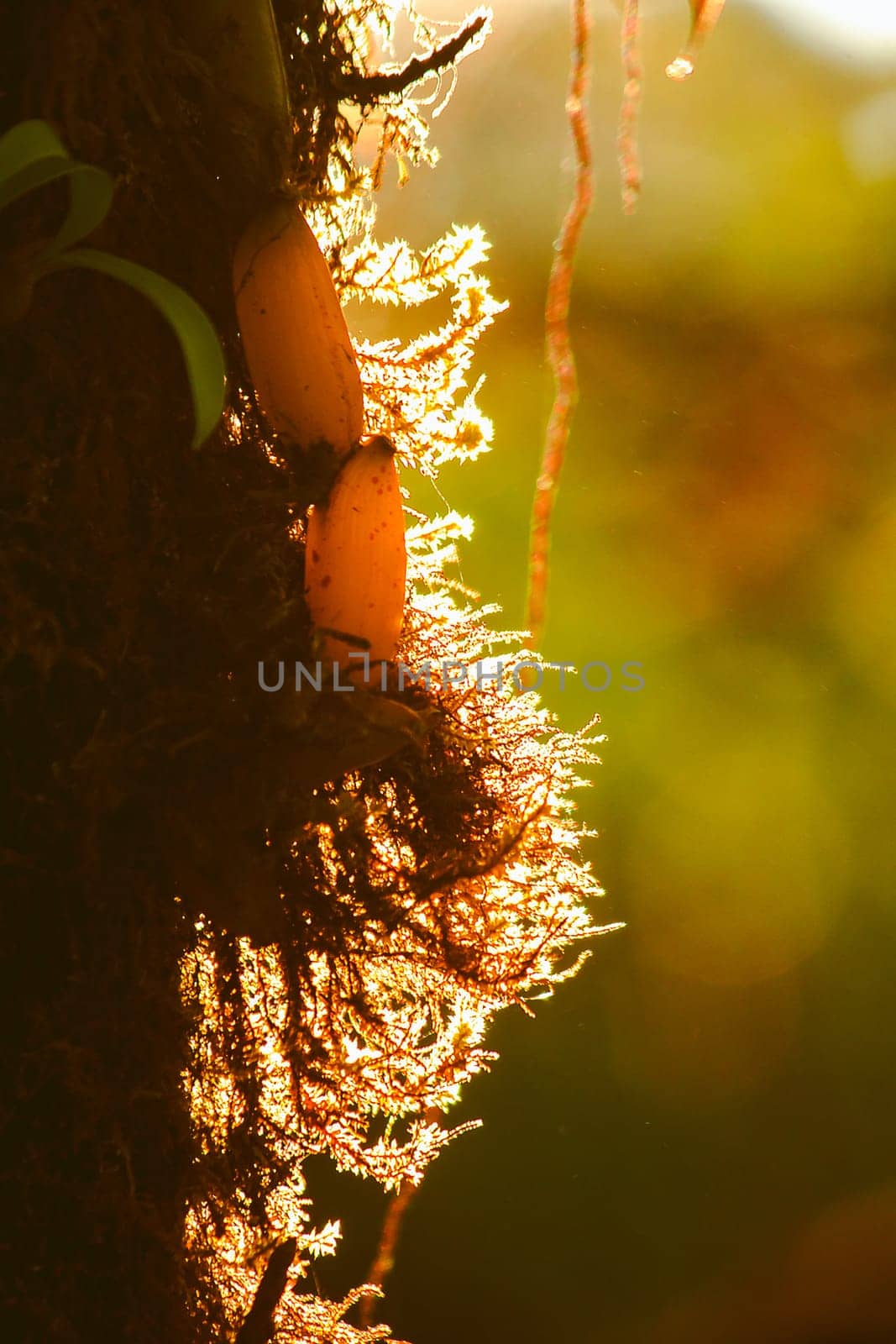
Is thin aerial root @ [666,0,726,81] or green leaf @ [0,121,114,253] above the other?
thin aerial root @ [666,0,726,81]

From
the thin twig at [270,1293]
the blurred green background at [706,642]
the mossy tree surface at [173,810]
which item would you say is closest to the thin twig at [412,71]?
the mossy tree surface at [173,810]

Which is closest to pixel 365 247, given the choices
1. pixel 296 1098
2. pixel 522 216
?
pixel 296 1098

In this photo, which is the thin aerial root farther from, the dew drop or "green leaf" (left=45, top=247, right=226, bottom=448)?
"green leaf" (left=45, top=247, right=226, bottom=448)

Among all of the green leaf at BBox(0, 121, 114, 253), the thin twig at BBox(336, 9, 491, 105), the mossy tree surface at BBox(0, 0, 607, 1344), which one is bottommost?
the mossy tree surface at BBox(0, 0, 607, 1344)

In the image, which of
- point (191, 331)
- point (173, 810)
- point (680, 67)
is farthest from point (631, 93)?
point (173, 810)

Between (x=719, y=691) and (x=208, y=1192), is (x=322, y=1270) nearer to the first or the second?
(x=719, y=691)

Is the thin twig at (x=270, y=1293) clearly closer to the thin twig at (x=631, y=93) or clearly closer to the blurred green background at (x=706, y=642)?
the thin twig at (x=631, y=93)

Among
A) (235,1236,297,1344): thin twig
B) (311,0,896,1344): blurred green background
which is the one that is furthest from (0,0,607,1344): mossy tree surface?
(311,0,896,1344): blurred green background
